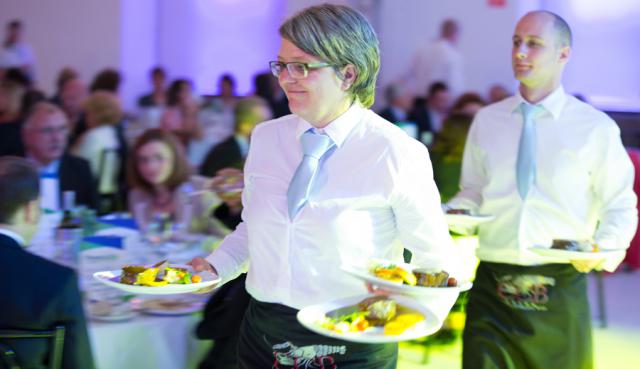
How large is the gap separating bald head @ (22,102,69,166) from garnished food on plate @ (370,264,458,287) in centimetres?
344

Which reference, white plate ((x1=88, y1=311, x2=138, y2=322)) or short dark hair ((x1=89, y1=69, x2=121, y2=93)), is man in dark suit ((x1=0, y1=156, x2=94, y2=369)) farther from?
short dark hair ((x1=89, y1=69, x2=121, y2=93))

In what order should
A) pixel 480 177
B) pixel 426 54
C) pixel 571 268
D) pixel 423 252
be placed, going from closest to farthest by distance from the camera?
pixel 423 252, pixel 571 268, pixel 480 177, pixel 426 54

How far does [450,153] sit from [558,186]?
2478 mm

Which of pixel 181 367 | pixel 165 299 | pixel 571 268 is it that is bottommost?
pixel 181 367

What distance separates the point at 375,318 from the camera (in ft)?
5.78

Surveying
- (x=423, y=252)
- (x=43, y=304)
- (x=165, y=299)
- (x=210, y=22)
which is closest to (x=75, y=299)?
(x=43, y=304)

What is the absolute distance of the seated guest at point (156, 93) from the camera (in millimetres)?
9094

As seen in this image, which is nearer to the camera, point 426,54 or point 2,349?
point 2,349

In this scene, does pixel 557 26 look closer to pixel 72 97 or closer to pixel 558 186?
pixel 558 186

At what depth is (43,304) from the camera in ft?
7.57

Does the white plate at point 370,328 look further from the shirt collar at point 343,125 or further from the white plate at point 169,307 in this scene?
the white plate at point 169,307

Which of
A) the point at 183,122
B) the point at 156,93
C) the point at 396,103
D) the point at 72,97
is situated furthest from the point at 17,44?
the point at 396,103

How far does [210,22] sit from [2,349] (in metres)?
9.40

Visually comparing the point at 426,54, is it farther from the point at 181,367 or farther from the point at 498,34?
the point at 181,367
